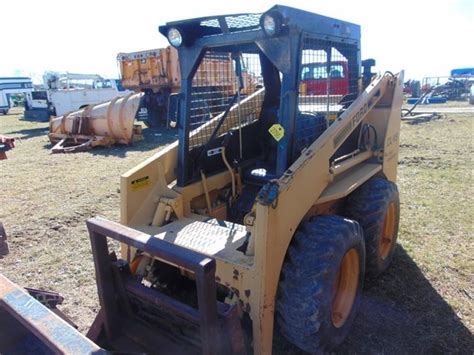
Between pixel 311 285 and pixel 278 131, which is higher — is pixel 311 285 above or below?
below

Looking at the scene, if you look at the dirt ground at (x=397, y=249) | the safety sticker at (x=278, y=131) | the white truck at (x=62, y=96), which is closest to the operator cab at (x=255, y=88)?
the safety sticker at (x=278, y=131)

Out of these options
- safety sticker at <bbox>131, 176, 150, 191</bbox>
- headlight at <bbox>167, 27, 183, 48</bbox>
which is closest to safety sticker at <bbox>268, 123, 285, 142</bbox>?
headlight at <bbox>167, 27, 183, 48</bbox>

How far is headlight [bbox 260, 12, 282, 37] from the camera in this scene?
2.36 meters

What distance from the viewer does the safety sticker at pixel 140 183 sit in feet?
9.68

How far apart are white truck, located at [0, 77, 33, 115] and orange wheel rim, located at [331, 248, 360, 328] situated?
105ft

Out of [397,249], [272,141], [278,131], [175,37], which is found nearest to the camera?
[278,131]

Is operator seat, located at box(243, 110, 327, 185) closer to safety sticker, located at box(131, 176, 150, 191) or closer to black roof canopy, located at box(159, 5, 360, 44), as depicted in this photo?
black roof canopy, located at box(159, 5, 360, 44)

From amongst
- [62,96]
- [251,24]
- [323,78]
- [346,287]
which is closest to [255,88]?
[323,78]

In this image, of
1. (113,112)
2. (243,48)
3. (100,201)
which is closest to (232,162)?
(243,48)

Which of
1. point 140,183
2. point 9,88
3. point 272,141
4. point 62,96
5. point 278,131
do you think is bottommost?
point 140,183

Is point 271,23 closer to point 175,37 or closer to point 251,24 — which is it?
point 251,24

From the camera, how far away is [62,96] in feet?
59.6

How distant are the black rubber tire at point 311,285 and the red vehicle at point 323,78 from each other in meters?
1.08

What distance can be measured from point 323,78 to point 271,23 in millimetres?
792
